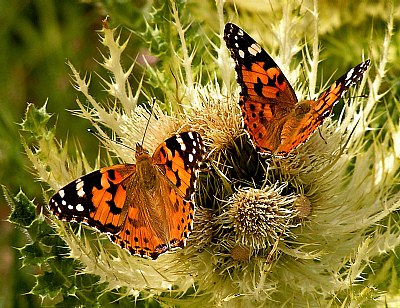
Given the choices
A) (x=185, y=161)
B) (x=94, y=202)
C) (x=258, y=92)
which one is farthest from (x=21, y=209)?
(x=258, y=92)

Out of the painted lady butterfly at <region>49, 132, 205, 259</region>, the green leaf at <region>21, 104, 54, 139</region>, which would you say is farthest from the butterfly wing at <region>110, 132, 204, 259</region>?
the green leaf at <region>21, 104, 54, 139</region>

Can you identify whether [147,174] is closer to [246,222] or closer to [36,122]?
[246,222]

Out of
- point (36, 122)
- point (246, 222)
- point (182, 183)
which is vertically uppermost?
point (36, 122)

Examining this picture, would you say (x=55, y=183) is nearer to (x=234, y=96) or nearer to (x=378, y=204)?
(x=234, y=96)

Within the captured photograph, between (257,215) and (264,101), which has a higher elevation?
(264,101)

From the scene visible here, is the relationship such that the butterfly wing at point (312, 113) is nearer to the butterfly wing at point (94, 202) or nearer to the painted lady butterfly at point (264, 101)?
the painted lady butterfly at point (264, 101)

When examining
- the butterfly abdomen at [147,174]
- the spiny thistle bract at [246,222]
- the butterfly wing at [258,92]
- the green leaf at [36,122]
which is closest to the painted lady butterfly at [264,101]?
the butterfly wing at [258,92]
